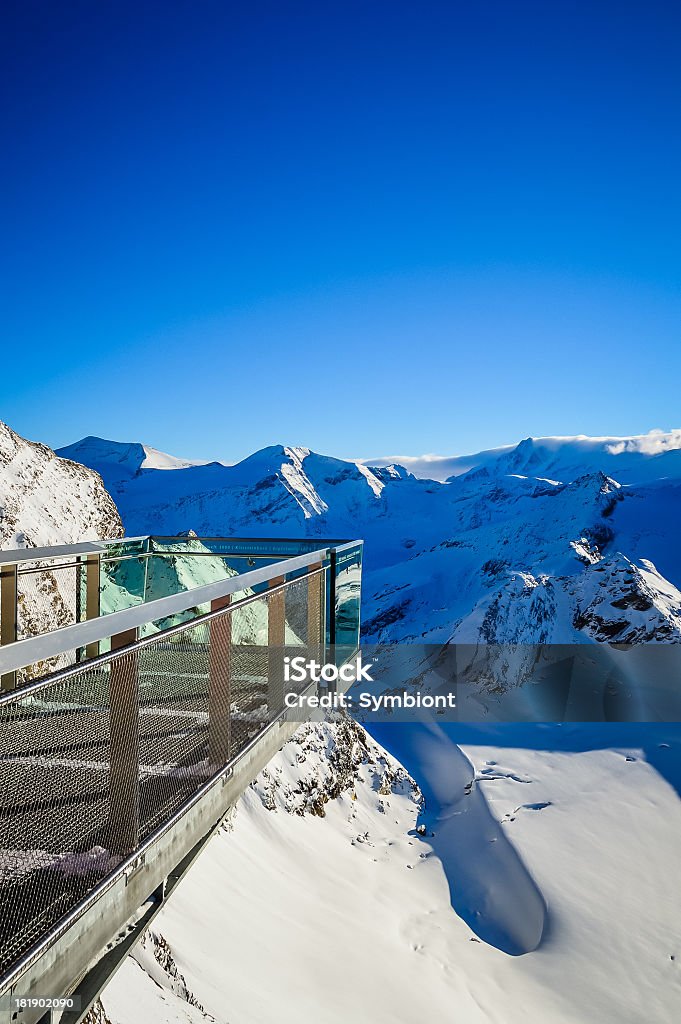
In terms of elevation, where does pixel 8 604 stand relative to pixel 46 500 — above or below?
below

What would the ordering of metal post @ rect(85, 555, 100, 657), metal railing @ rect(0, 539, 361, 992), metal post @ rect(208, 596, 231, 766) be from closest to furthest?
metal railing @ rect(0, 539, 361, 992) < metal post @ rect(208, 596, 231, 766) < metal post @ rect(85, 555, 100, 657)

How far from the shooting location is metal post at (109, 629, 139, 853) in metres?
2.21

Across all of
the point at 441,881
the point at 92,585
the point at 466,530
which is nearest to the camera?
the point at 92,585

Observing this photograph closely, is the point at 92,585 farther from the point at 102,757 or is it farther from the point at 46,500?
the point at 102,757

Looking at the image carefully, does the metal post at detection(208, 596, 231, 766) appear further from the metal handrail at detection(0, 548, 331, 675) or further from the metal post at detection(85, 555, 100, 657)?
the metal post at detection(85, 555, 100, 657)

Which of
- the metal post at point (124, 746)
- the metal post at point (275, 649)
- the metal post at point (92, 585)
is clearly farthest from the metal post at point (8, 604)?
the metal post at point (124, 746)

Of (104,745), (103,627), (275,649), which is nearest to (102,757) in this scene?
(104,745)

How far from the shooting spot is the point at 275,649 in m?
3.86

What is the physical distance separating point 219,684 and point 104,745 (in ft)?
2.79

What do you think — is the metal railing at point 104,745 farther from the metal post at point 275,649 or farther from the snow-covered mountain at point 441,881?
the snow-covered mountain at point 441,881

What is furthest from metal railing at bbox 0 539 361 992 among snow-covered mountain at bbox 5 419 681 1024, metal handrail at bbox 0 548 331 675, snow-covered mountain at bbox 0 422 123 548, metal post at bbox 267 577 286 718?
snow-covered mountain at bbox 0 422 123 548

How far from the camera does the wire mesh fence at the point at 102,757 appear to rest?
5.96 ft

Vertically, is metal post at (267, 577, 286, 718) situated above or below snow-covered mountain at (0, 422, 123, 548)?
below

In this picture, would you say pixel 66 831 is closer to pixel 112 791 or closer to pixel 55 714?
pixel 112 791
